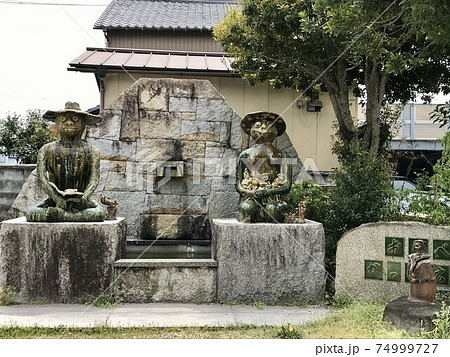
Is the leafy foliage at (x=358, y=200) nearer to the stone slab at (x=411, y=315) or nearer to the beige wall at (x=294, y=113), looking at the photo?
the stone slab at (x=411, y=315)

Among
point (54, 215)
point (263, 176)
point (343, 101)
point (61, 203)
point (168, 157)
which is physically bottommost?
point (54, 215)

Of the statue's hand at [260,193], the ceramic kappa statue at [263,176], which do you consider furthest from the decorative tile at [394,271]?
the statue's hand at [260,193]

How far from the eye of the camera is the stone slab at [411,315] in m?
3.81

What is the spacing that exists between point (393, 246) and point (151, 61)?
7690mm

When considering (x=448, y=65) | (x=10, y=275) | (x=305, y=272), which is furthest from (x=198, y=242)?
(x=448, y=65)

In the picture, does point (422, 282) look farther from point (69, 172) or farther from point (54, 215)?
point (69, 172)

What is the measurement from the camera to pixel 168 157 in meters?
7.88

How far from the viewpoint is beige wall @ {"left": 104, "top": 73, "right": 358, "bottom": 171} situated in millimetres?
10977

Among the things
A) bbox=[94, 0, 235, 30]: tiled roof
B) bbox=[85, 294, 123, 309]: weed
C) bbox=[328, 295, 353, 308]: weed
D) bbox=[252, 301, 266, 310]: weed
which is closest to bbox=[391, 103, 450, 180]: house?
bbox=[94, 0, 235, 30]: tiled roof

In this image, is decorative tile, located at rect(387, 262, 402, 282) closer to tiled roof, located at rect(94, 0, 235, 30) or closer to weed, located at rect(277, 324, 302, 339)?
weed, located at rect(277, 324, 302, 339)

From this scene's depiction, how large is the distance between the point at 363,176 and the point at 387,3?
2709 mm

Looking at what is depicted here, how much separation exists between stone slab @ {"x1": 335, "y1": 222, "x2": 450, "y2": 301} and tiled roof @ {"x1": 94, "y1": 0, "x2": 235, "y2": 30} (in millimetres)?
8578

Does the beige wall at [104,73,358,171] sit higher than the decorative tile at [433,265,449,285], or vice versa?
the beige wall at [104,73,358,171]

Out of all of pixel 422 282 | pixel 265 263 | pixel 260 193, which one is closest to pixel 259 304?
pixel 265 263
